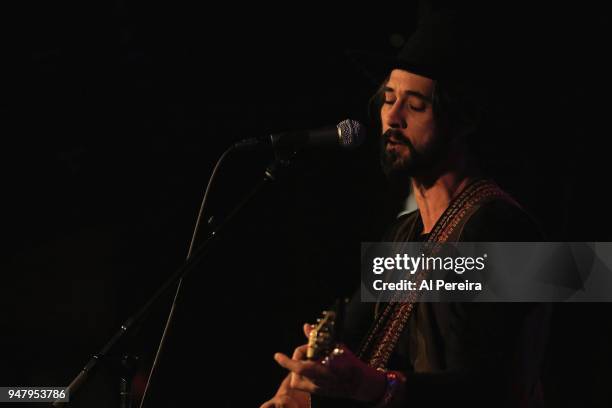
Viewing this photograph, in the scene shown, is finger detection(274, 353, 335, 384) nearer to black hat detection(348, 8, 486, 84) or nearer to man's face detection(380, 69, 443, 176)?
man's face detection(380, 69, 443, 176)

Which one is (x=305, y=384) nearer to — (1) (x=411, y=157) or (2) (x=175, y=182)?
(1) (x=411, y=157)

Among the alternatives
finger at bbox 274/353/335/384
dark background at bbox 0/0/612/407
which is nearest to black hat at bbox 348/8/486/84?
dark background at bbox 0/0/612/407

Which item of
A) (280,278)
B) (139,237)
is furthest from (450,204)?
(139,237)

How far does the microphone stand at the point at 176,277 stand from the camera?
2125 millimetres

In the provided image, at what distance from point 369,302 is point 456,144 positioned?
72cm

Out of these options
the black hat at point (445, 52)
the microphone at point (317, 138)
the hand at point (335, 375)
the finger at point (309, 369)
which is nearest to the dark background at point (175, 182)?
the black hat at point (445, 52)

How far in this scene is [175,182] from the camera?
4207mm

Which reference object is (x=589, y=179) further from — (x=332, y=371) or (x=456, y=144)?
(x=332, y=371)

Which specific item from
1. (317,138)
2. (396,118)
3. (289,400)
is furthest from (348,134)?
(289,400)

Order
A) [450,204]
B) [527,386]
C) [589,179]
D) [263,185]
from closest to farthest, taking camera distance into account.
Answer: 1. [263,185]
2. [527,386]
3. [450,204]
4. [589,179]

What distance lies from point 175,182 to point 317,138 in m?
1.97

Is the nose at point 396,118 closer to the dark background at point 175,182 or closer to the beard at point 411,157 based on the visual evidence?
the beard at point 411,157

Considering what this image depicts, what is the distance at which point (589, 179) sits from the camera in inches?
130

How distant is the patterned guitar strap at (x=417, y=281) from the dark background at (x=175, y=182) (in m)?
0.90
